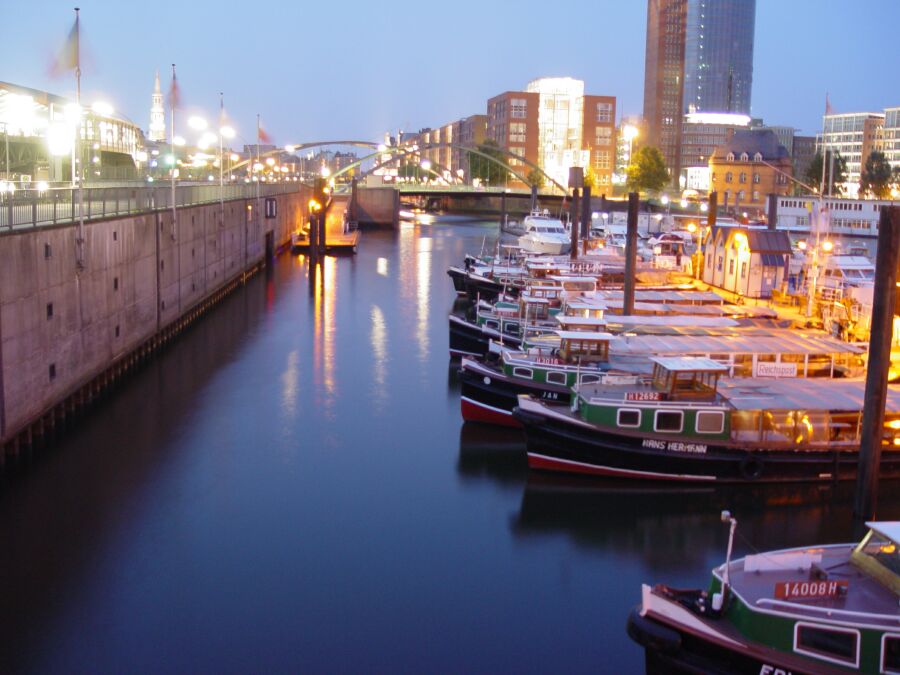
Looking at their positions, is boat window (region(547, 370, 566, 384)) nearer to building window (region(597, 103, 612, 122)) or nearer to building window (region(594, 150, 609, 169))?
building window (region(594, 150, 609, 169))

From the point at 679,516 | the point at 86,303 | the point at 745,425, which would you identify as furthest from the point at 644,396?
the point at 86,303

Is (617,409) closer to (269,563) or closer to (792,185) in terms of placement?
(269,563)

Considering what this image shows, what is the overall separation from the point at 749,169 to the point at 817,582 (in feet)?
330

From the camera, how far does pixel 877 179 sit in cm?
10781

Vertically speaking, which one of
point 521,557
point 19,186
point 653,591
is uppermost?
point 19,186

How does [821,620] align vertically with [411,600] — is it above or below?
above

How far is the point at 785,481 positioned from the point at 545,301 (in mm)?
11891

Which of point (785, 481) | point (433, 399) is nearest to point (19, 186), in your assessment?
point (433, 399)

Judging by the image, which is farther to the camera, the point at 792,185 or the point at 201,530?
the point at 792,185

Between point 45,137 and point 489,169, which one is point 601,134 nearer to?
point 489,169

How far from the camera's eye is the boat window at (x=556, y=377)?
2217 centimetres

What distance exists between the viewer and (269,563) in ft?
53.2

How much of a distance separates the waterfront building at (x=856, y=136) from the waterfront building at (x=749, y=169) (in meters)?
66.3

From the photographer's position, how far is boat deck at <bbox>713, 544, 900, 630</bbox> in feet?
34.4
